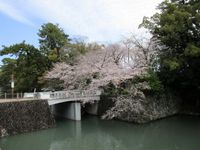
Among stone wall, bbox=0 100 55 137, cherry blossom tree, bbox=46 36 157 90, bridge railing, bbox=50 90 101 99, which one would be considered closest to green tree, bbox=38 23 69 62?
cherry blossom tree, bbox=46 36 157 90

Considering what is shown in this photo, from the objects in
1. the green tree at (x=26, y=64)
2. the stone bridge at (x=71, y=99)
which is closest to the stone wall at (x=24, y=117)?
the stone bridge at (x=71, y=99)

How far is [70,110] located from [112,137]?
5973 millimetres

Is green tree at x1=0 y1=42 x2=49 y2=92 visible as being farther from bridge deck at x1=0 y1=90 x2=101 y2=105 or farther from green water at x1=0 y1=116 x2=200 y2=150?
green water at x1=0 y1=116 x2=200 y2=150

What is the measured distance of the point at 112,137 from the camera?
13.8 m

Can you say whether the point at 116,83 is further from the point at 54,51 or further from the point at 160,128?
the point at 54,51

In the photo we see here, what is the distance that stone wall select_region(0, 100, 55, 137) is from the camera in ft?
45.1

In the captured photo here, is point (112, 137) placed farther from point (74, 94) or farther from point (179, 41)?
point (179, 41)

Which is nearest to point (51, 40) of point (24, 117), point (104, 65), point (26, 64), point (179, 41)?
point (26, 64)

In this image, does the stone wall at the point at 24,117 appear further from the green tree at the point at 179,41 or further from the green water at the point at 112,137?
the green tree at the point at 179,41

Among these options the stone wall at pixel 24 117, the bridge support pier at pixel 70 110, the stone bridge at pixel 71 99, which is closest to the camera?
the stone wall at pixel 24 117

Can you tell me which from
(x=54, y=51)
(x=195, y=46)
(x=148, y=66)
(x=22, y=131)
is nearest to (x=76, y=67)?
(x=54, y=51)

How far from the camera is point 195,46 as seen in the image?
1716cm

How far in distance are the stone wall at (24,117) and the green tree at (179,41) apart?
9.54m

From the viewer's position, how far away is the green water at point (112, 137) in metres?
12.0
